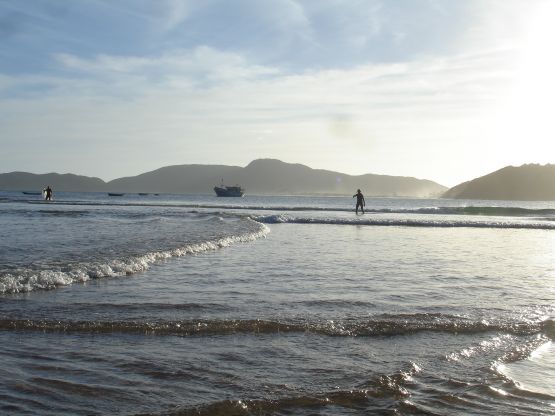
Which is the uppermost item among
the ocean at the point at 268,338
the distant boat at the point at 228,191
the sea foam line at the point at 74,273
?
the distant boat at the point at 228,191

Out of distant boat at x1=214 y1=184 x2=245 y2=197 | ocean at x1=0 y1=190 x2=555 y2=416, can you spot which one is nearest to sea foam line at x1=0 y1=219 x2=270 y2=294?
ocean at x1=0 y1=190 x2=555 y2=416

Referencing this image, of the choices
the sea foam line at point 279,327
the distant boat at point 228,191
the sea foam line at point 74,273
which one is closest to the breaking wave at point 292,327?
the sea foam line at point 279,327

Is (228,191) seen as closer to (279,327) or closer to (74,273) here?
(74,273)

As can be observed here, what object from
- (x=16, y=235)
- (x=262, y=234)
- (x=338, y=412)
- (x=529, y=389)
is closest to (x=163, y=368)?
(x=338, y=412)

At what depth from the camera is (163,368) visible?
5.78 m

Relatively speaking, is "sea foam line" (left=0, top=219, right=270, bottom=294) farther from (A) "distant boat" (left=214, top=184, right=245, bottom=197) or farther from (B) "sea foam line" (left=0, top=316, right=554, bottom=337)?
(A) "distant boat" (left=214, top=184, right=245, bottom=197)

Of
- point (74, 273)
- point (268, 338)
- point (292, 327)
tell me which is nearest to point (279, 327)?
point (292, 327)

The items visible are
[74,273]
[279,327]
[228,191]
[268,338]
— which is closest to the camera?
[268,338]

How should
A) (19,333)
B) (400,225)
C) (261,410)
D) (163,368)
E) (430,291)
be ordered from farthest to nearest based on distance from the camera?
(400,225) < (430,291) < (19,333) < (163,368) < (261,410)

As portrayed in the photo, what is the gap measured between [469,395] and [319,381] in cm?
146

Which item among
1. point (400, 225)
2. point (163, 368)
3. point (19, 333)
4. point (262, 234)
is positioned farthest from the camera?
point (400, 225)

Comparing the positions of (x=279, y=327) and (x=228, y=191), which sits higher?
(x=228, y=191)

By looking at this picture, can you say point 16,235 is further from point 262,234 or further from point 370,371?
point 370,371

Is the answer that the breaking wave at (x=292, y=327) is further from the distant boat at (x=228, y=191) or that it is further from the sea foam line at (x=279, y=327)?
the distant boat at (x=228, y=191)
